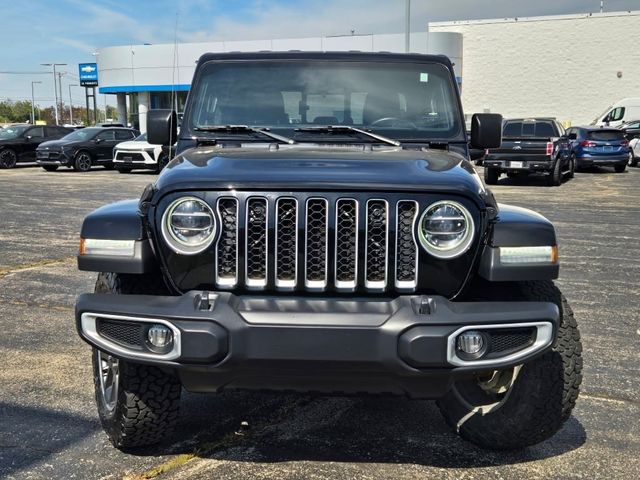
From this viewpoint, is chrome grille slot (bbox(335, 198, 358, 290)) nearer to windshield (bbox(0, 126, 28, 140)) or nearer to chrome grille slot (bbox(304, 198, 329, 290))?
chrome grille slot (bbox(304, 198, 329, 290))

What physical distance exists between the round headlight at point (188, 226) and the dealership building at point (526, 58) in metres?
32.7

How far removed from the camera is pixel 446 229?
107 inches

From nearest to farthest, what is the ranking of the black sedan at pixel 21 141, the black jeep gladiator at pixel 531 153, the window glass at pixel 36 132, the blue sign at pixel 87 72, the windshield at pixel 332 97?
the windshield at pixel 332 97, the black jeep gladiator at pixel 531 153, the black sedan at pixel 21 141, the window glass at pixel 36 132, the blue sign at pixel 87 72

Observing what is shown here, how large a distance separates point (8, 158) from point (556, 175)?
60.4ft

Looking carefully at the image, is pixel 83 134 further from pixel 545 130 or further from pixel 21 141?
pixel 545 130

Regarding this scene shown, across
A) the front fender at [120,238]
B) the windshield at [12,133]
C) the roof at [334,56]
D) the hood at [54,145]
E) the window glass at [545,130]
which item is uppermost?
the roof at [334,56]

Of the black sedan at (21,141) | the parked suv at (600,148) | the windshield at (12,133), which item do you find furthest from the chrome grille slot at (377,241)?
the windshield at (12,133)

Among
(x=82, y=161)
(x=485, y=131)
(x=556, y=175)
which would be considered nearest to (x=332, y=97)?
(x=485, y=131)

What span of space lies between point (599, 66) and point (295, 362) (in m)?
37.8

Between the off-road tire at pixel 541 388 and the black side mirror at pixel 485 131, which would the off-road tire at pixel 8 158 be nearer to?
the black side mirror at pixel 485 131

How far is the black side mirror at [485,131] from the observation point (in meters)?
4.46

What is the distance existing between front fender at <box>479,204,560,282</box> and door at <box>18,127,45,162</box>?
2446 centimetres

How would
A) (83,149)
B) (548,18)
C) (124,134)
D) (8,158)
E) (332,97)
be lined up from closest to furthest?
(332,97) < (83,149) < (124,134) < (8,158) < (548,18)

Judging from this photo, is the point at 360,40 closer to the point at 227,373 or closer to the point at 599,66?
the point at 599,66
